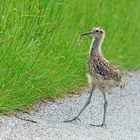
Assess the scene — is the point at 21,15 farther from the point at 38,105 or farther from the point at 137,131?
the point at 137,131

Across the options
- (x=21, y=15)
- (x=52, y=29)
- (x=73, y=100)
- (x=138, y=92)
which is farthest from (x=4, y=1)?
(x=138, y=92)

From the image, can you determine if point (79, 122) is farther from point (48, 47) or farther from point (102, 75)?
point (48, 47)

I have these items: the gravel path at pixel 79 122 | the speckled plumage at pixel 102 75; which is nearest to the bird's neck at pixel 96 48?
the speckled plumage at pixel 102 75

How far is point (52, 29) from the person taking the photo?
1025 centimetres

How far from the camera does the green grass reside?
921 cm

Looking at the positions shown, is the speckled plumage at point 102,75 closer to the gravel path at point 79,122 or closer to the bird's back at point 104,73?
the bird's back at point 104,73

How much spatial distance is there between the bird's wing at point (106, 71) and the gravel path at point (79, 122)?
0.51 meters

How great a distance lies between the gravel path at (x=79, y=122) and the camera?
8141 mm

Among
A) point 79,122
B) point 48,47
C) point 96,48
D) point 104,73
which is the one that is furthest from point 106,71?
point 48,47

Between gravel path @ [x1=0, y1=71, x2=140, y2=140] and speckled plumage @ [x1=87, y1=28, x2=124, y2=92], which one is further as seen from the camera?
speckled plumage @ [x1=87, y1=28, x2=124, y2=92]

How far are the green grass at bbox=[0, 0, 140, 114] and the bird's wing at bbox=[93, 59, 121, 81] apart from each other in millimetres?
797

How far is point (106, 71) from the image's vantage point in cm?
925

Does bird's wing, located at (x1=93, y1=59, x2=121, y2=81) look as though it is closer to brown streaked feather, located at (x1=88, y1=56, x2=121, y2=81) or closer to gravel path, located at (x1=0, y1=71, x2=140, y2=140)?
brown streaked feather, located at (x1=88, y1=56, x2=121, y2=81)

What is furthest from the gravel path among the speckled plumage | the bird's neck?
the bird's neck
